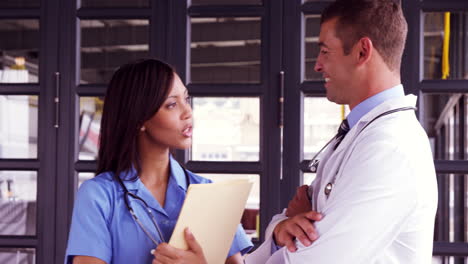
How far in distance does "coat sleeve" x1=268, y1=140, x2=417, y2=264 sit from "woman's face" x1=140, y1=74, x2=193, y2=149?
64cm

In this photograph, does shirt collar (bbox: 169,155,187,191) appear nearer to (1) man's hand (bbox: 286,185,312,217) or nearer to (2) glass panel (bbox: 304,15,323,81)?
(1) man's hand (bbox: 286,185,312,217)

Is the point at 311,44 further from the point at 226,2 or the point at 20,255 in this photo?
the point at 20,255

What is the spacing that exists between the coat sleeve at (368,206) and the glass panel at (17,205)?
219cm

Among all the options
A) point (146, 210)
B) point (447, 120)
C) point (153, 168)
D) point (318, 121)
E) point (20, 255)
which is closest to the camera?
point (146, 210)

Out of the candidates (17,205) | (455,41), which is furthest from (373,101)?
(17,205)

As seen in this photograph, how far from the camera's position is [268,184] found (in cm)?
297

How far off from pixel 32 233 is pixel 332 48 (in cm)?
212

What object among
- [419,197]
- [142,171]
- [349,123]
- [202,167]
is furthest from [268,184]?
[419,197]

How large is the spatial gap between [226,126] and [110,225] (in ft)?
6.85

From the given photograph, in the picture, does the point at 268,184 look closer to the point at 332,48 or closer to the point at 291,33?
the point at 291,33

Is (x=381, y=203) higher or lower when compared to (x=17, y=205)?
higher

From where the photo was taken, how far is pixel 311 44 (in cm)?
310

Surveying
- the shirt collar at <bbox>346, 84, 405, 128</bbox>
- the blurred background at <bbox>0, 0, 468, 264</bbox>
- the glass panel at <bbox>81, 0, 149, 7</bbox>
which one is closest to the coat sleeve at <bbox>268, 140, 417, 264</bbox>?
the shirt collar at <bbox>346, 84, 405, 128</bbox>

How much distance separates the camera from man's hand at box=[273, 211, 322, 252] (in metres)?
1.40
